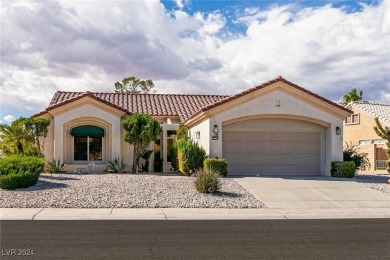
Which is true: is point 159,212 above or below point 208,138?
below

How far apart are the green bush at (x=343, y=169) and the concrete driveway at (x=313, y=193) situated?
1138 mm

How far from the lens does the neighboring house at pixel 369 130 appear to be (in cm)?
3634

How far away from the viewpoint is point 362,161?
25.5 m

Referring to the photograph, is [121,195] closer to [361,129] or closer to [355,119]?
[361,129]

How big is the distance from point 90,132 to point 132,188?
8.61 metres

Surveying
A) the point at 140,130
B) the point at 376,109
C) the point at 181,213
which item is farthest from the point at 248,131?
the point at 376,109

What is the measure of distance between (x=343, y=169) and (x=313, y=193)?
5.32 metres

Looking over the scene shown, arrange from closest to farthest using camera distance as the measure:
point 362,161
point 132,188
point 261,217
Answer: point 261,217 < point 132,188 < point 362,161

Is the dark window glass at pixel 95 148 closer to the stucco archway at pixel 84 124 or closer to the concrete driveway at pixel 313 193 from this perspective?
the stucco archway at pixel 84 124

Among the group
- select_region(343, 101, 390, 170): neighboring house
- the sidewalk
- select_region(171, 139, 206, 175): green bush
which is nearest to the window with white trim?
select_region(343, 101, 390, 170): neighboring house

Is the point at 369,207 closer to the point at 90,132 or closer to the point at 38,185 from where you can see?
the point at 38,185
